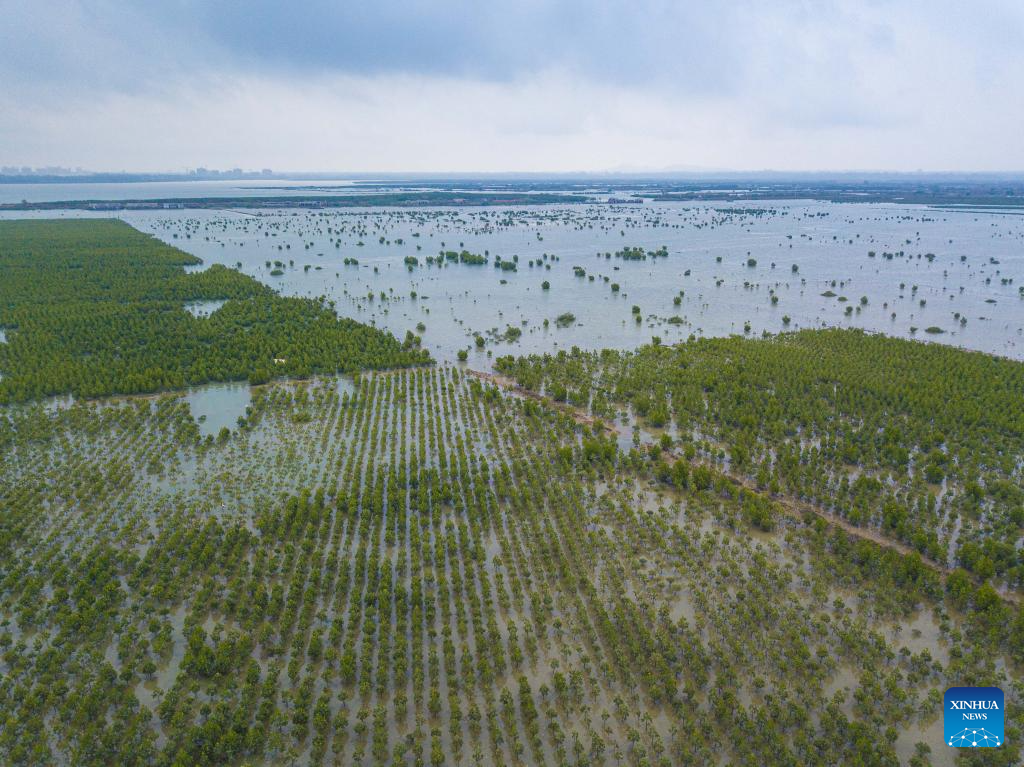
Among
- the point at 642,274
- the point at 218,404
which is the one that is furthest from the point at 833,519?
the point at 642,274

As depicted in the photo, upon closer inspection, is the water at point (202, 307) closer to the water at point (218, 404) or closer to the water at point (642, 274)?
the water at point (642, 274)

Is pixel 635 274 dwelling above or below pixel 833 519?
above

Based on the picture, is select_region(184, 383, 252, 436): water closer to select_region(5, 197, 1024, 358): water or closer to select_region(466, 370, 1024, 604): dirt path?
select_region(5, 197, 1024, 358): water

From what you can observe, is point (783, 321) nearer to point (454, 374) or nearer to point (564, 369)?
point (564, 369)

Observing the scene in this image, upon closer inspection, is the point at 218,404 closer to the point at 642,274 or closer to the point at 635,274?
the point at 635,274

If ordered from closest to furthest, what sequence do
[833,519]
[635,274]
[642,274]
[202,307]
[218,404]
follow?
1. [833,519]
2. [218,404]
3. [202,307]
4. [642,274]
5. [635,274]

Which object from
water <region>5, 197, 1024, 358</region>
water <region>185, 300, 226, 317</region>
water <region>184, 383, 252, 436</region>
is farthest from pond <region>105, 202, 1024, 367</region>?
water <region>184, 383, 252, 436</region>

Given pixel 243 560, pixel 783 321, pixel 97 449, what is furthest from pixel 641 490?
pixel 783 321

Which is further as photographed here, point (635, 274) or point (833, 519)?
point (635, 274)
